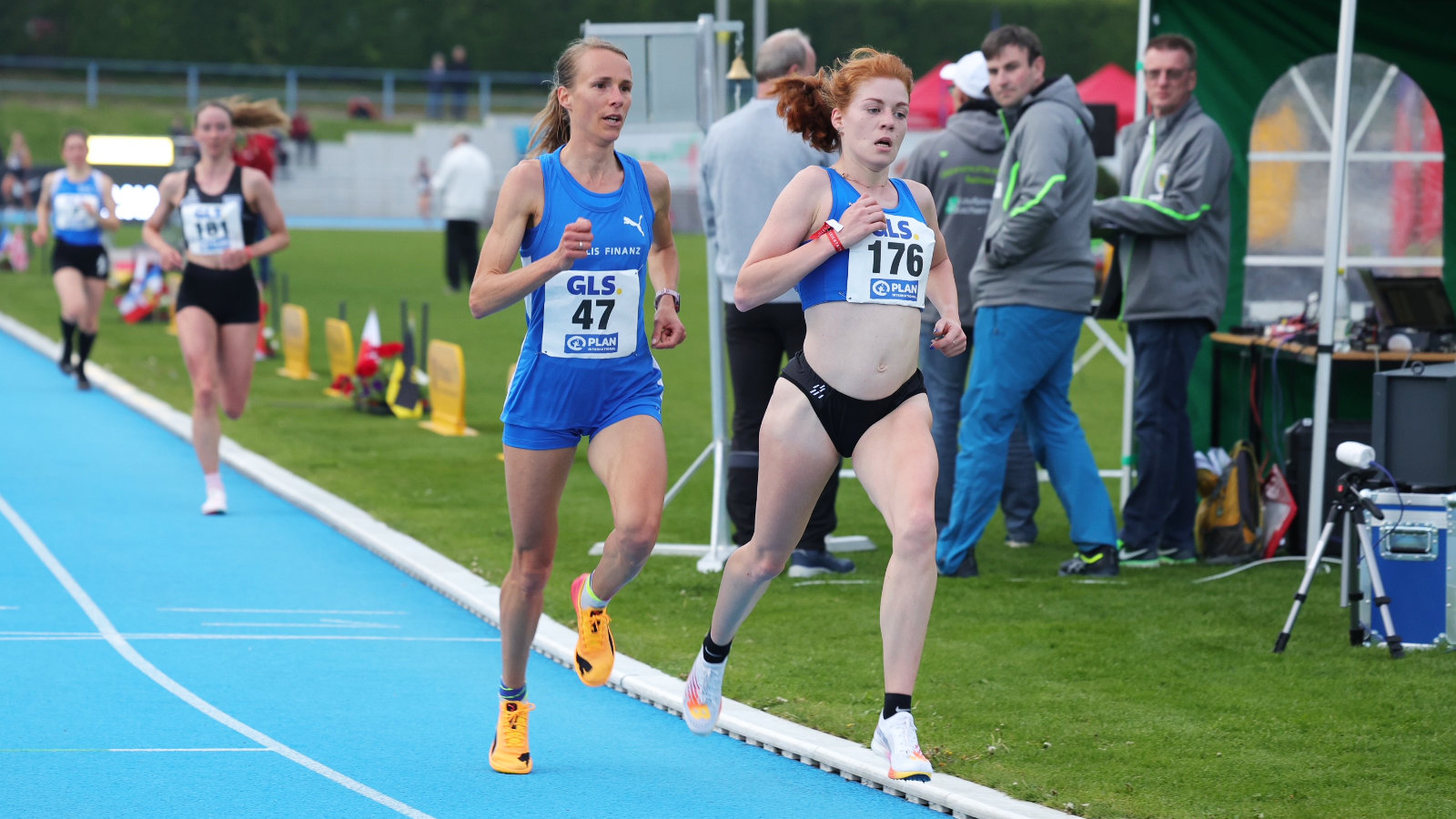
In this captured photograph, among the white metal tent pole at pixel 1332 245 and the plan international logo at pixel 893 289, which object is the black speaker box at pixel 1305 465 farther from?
the plan international logo at pixel 893 289

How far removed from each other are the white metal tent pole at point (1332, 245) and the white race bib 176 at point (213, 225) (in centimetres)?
558

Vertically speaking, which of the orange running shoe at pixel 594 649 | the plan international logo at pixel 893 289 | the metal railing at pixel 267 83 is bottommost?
the orange running shoe at pixel 594 649

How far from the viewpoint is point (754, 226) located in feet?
24.8

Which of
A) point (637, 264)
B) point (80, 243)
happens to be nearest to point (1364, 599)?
point (637, 264)

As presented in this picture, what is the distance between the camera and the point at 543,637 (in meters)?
6.81

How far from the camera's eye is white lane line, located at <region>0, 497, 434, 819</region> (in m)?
4.91

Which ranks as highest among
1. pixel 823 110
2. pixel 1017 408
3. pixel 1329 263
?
pixel 823 110

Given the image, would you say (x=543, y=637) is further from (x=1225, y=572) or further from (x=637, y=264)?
(x=1225, y=572)

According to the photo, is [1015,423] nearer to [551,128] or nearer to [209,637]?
[551,128]

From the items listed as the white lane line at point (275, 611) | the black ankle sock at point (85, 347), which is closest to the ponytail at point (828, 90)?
the white lane line at point (275, 611)

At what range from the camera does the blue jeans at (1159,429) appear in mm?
8234

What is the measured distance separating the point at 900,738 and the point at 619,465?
1122 mm

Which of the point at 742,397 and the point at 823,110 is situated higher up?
the point at 823,110

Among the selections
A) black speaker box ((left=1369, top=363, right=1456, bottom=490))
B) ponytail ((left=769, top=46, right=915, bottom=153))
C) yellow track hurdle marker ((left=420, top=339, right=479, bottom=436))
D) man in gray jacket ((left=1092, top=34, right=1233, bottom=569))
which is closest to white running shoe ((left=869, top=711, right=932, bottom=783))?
ponytail ((left=769, top=46, right=915, bottom=153))
